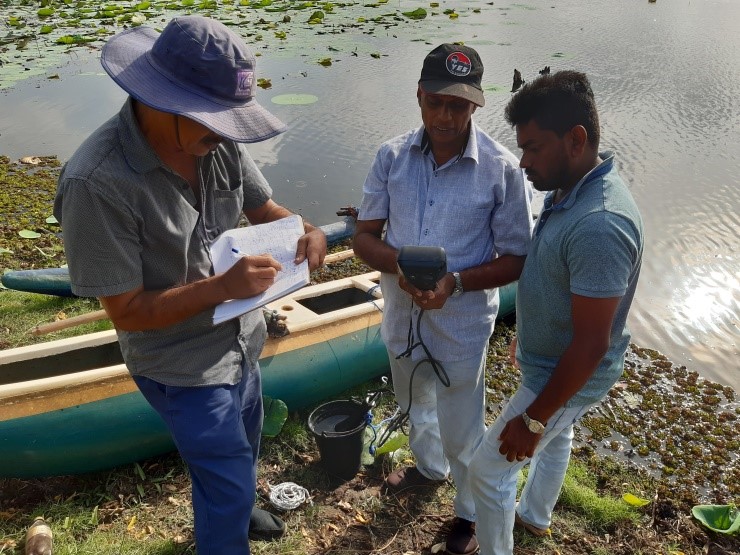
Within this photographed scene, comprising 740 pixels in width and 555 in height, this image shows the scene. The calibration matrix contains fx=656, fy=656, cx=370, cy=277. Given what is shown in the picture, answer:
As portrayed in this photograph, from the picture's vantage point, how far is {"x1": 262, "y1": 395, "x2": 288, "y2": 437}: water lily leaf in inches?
141

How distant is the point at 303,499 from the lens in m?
3.34

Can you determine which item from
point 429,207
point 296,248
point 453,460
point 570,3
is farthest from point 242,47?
point 570,3

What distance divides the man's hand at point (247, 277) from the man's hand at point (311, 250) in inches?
10.5

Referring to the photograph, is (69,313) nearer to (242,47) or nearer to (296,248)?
(296,248)

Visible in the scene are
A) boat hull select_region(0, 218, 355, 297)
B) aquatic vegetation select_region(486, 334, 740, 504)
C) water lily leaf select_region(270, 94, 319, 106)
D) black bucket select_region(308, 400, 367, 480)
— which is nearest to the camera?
black bucket select_region(308, 400, 367, 480)

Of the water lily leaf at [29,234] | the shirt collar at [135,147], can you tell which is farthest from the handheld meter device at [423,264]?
the water lily leaf at [29,234]

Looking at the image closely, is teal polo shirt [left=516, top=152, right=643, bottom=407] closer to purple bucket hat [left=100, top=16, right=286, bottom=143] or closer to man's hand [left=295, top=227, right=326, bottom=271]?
man's hand [left=295, top=227, right=326, bottom=271]

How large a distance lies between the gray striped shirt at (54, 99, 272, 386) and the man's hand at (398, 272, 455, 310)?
2.05 feet

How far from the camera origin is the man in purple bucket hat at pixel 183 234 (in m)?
1.88

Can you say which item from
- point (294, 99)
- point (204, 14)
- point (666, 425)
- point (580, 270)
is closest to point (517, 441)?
point (580, 270)

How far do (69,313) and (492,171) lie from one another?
3.86m

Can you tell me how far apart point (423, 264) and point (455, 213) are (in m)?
0.30

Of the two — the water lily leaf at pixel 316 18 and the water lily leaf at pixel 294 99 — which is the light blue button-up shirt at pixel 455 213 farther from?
the water lily leaf at pixel 316 18

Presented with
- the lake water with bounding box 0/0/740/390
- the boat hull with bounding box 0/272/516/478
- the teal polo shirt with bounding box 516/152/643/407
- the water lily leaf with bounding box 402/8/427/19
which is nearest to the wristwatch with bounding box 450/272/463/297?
the teal polo shirt with bounding box 516/152/643/407
